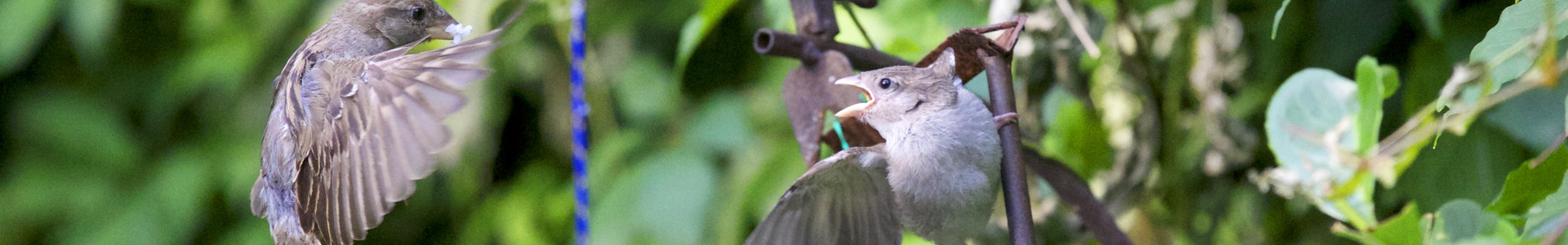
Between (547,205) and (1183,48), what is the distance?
62 cm

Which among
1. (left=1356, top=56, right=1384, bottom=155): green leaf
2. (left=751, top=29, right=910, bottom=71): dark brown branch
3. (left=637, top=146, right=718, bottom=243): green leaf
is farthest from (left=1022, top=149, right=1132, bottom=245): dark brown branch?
(left=637, top=146, right=718, bottom=243): green leaf

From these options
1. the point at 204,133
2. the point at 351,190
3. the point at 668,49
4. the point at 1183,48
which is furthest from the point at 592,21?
the point at 351,190

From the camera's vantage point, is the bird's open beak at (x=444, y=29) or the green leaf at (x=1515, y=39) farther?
the green leaf at (x=1515, y=39)

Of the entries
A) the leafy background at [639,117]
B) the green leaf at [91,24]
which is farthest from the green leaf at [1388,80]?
the green leaf at [91,24]

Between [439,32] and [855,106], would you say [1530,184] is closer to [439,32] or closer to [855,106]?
[855,106]

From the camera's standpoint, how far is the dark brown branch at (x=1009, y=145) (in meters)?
0.32

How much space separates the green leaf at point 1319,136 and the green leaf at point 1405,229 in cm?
5

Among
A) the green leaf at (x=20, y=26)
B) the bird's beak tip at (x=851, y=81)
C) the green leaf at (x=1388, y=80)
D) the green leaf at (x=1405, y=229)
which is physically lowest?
the bird's beak tip at (x=851, y=81)

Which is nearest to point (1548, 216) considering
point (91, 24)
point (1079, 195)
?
point (1079, 195)

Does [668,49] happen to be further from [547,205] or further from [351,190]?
[351,190]

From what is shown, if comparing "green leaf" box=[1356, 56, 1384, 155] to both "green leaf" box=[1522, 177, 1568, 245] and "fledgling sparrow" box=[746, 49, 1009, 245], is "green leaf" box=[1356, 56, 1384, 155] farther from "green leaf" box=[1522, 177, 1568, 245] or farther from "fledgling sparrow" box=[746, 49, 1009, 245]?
"fledgling sparrow" box=[746, 49, 1009, 245]

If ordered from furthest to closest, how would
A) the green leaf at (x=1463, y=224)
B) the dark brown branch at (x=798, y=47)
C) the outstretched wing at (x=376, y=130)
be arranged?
1. the green leaf at (x=1463, y=224)
2. the dark brown branch at (x=798, y=47)
3. the outstretched wing at (x=376, y=130)

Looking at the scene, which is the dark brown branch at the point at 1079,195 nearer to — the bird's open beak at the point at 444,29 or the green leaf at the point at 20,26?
the bird's open beak at the point at 444,29

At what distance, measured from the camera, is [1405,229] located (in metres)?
0.51
